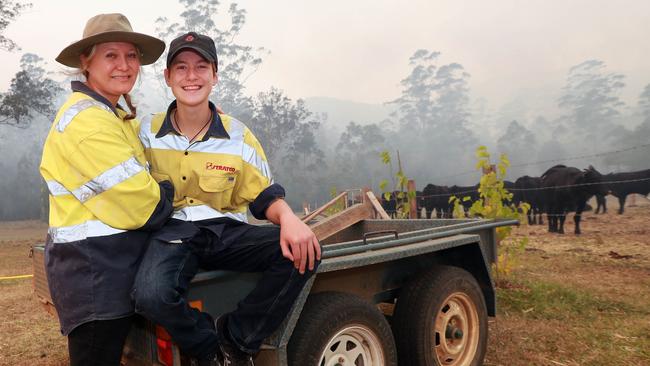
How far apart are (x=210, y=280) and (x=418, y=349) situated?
150cm

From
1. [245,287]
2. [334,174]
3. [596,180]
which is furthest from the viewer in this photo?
[334,174]

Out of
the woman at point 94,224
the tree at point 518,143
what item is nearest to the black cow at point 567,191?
the woman at point 94,224

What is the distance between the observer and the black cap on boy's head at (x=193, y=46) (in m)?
2.35

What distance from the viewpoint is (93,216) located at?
6.41ft

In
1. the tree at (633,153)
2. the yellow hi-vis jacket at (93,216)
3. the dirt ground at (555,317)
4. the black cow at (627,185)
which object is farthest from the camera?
the tree at (633,153)

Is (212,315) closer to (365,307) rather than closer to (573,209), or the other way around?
(365,307)

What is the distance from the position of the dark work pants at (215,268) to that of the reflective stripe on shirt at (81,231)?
214 mm

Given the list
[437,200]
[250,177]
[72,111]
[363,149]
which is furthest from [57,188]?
[363,149]

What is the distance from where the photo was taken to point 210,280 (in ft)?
7.32

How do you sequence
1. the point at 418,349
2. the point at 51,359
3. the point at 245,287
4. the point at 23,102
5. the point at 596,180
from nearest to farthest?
the point at 245,287 → the point at 418,349 → the point at 51,359 → the point at 596,180 → the point at 23,102

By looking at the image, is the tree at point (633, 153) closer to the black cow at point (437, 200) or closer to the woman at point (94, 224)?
the black cow at point (437, 200)

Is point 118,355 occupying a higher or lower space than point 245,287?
lower

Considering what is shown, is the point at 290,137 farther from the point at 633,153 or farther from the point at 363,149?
the point at 633,153

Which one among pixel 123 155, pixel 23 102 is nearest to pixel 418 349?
pixel 123 155
